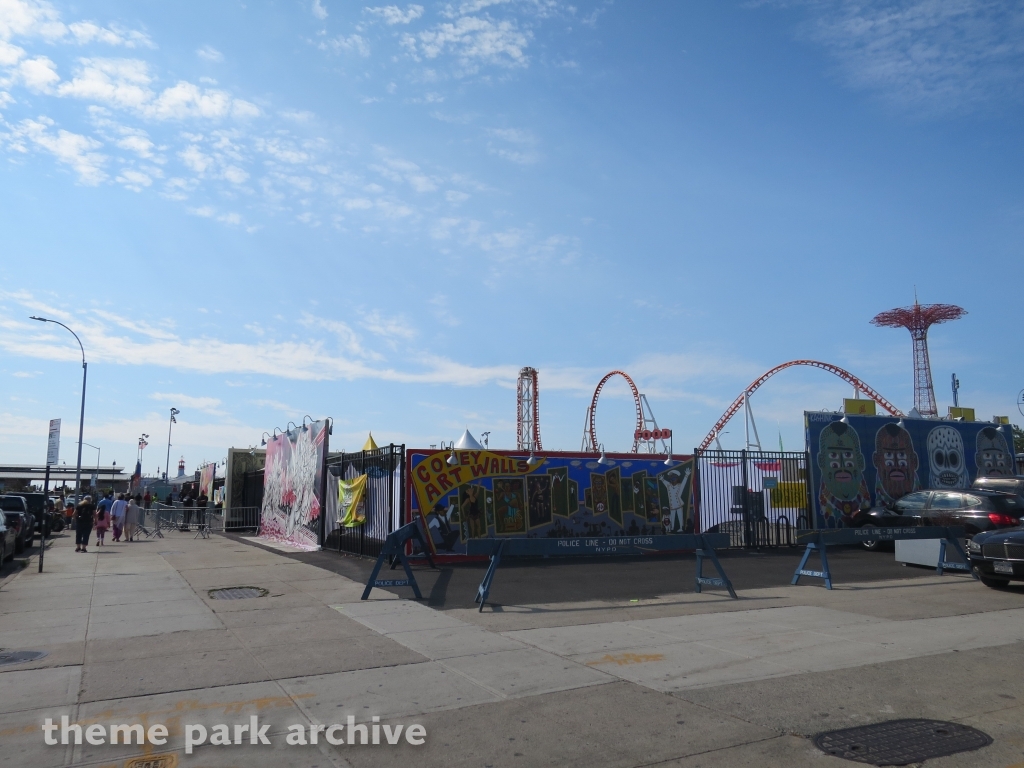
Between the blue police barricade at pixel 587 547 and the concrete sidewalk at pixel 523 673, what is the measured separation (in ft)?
1.74

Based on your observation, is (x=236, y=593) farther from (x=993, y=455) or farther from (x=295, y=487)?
(x=993, y=455)

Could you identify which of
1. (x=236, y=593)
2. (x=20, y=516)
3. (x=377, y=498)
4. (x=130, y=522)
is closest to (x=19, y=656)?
(x=236, y=593)

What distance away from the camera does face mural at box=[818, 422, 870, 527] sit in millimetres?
22953

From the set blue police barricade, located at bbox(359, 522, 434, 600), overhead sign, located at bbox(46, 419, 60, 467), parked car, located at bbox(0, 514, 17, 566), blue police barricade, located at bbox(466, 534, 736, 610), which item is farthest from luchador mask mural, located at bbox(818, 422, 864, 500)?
overhead sign, located at bbox(46, 419, 60, 467)

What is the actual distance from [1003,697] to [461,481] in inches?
488

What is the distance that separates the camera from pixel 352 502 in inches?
728

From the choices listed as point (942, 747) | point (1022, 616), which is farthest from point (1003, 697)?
point (1022, 616)

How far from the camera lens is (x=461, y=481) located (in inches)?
691

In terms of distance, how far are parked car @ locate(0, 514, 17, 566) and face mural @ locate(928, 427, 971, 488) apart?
1038 inches

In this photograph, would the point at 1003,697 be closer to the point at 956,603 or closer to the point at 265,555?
the point at 956,603

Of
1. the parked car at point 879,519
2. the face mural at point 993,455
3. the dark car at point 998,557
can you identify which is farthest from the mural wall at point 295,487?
the face mural at point 993,455

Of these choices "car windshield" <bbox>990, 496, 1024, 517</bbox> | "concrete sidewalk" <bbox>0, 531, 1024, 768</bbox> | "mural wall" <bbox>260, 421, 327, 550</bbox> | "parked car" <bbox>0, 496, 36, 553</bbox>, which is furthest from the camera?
"mural wall" <bbox>260, 421, 327, 550</bbox>

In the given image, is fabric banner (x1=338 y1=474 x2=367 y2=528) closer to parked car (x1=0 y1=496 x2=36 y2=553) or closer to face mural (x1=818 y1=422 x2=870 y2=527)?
parked car (x1=0 y1=496 x2=36 y2=553)

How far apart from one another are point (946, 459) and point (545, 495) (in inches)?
637
